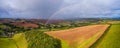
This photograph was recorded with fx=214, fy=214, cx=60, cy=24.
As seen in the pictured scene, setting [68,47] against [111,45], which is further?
[68,47]

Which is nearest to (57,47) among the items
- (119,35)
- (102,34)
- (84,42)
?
(84,42)

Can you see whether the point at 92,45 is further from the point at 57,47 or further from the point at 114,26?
the point at 114,26

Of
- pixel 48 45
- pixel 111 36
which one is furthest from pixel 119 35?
pixel 48 45

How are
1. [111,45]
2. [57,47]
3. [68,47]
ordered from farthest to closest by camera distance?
[57,47] → [68,47] → [111,45]

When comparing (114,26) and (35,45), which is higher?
(114,26)

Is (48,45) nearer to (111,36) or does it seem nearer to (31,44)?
(31,44)

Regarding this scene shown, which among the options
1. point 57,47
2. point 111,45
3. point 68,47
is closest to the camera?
point 111,45
